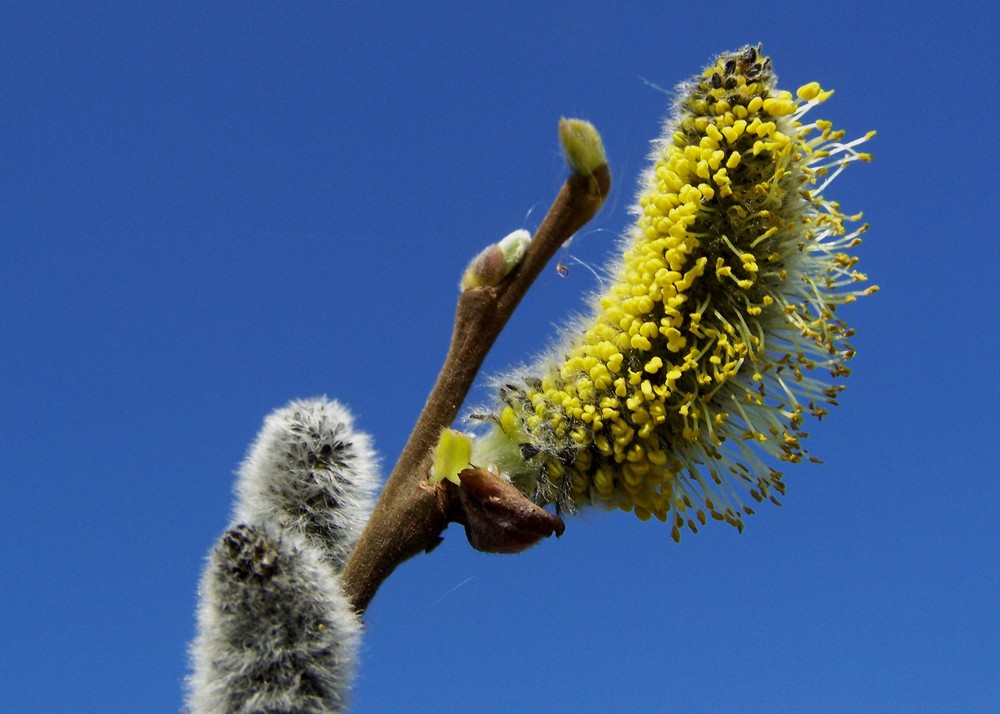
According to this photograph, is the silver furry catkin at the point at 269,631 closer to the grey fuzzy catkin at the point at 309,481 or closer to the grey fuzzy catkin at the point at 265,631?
the grey fuzzy catkin at the point at 265,631

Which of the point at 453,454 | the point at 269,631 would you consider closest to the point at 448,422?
the point at 453,454

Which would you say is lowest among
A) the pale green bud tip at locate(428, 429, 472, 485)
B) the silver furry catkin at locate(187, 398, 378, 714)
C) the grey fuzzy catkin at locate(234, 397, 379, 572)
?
the silver furry catkin at locate(187, 398, 378, 714)

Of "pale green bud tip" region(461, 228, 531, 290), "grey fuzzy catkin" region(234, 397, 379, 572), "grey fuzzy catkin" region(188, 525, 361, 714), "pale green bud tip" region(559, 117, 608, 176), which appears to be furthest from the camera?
"grey fuzzy catkin" region(234, 397, 379, 572)

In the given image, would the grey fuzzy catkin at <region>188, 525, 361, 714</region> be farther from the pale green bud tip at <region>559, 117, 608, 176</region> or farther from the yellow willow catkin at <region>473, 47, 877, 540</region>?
the pale green bud tip at <region>559, 117, 608, 176</region>

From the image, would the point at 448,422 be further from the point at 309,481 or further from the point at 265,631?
the point at 265,631

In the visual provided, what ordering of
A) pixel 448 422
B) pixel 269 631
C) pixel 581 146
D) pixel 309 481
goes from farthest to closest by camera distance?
pixel 309 481, pixel 448 422, pixel 581 146, pixel 269 631

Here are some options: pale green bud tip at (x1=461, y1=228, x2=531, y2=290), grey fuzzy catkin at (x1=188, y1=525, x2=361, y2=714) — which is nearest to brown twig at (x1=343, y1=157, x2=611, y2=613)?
pale green bud tip at (x1=461, y1=228, x2=531, y2=290)
